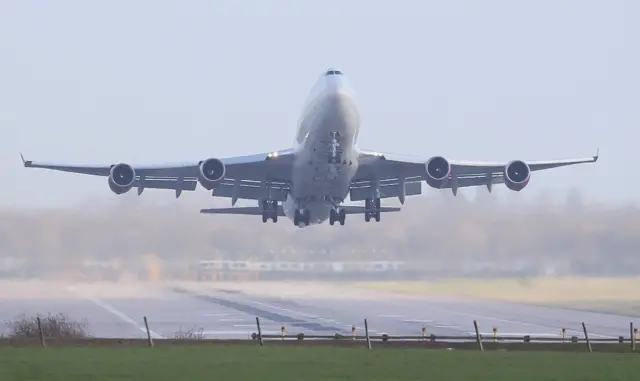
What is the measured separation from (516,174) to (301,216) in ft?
29.0

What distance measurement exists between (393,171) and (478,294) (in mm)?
11822

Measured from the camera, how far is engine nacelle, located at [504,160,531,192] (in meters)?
40.8

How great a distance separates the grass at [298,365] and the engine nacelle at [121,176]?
12841 mm

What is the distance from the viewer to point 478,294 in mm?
51500

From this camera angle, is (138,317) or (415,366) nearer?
(415,366)

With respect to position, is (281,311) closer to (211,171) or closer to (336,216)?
(336,216)

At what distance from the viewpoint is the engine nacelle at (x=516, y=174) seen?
40.8 meters

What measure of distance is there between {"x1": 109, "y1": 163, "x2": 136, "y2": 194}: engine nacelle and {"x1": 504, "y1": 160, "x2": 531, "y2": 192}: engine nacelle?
1444 cm

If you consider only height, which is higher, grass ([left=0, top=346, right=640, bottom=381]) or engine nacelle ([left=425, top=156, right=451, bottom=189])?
Result: engine nacelle ([left=425, top=156, right=451, bottom=189])

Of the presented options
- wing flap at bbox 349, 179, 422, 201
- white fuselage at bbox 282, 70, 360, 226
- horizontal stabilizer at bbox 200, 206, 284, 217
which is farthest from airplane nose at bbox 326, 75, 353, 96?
horizontal stabilizer at bbox 200, 206, 284, 217

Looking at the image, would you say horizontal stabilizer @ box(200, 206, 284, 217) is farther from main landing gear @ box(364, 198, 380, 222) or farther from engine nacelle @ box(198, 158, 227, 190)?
engine nacelle @ box(198, 158, 227, 190)

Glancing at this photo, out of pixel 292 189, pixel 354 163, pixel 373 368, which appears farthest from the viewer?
pixel 292 189

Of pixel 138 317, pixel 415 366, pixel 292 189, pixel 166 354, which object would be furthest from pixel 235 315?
pixel 415 366

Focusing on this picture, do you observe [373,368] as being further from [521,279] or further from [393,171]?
[521,279]
